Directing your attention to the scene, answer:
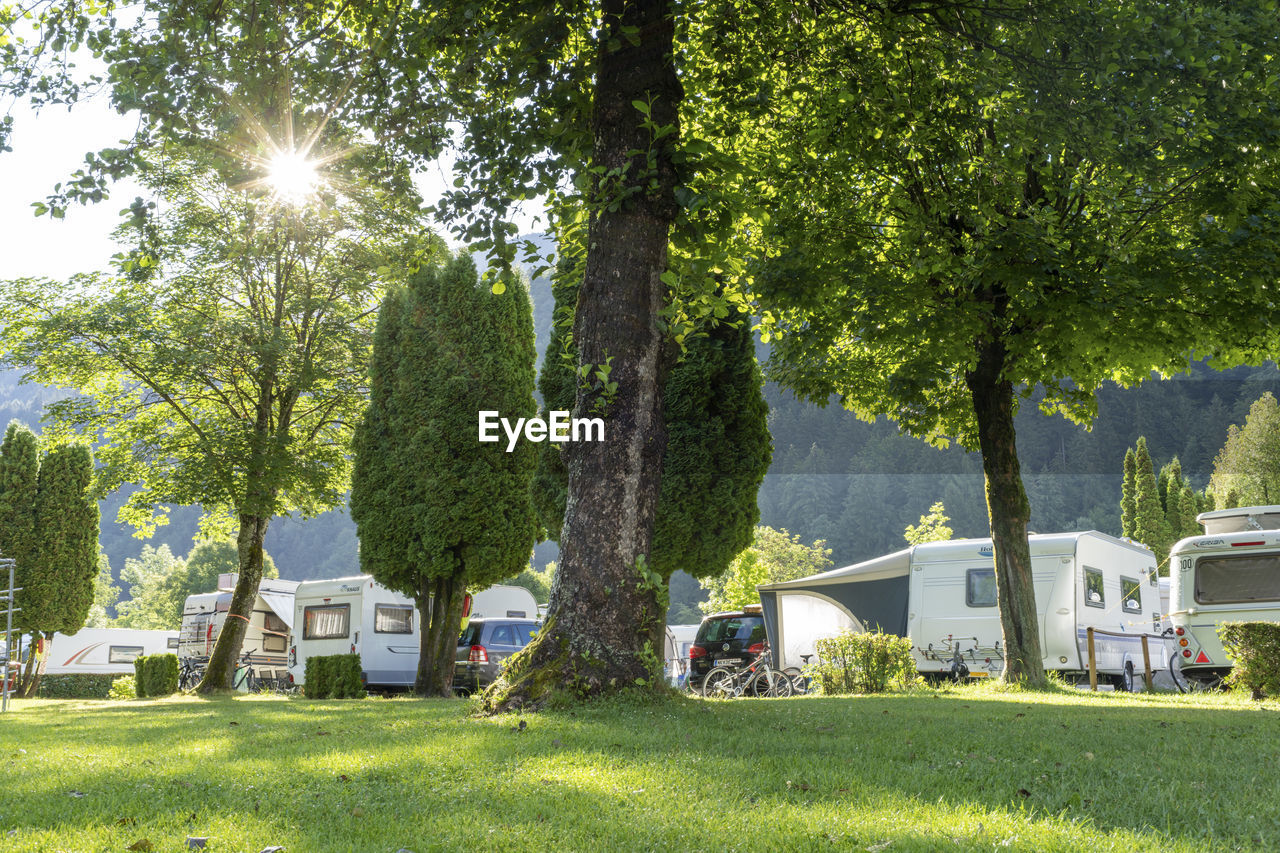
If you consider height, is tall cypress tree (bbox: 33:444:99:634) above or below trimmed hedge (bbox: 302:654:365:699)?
above

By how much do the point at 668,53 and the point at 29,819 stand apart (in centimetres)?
635

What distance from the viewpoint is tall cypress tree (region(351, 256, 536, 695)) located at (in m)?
15.9

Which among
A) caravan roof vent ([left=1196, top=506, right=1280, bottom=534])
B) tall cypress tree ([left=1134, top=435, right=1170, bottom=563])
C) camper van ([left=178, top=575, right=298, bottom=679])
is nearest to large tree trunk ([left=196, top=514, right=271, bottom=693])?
camper van ([left=178, top=575, right=298, bottom=679])

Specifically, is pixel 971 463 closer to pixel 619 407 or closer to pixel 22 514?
pixel 22 514

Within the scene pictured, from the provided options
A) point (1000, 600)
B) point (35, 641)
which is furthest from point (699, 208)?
point (35, 641)

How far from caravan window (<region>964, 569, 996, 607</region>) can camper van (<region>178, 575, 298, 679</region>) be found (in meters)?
18.3

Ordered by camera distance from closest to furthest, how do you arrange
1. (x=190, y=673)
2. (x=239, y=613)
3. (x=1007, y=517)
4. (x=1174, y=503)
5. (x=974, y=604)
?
(x=1007, y=517)
(x=974, y=604)
(x=239, y=613)
(x=190, y=673)
(x=1174, y=503)

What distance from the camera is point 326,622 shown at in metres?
22.0

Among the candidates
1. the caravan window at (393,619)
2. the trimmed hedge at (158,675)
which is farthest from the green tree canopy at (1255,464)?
the trimmed hedge at (158,675)

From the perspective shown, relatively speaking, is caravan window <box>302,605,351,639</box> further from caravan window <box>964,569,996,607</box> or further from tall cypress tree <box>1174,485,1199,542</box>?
tall cypress tree <box>1174,485,1199,542</box>

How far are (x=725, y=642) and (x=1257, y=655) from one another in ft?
29.5

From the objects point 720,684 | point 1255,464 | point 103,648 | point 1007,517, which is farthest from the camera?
point 1255,464

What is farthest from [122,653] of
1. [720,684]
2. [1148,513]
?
[1148,513]

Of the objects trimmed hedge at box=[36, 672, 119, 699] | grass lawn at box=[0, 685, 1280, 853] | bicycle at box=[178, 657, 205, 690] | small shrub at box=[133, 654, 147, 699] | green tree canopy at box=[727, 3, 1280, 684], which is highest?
green tree canopy at box=[727, 3, 1280, 684]
